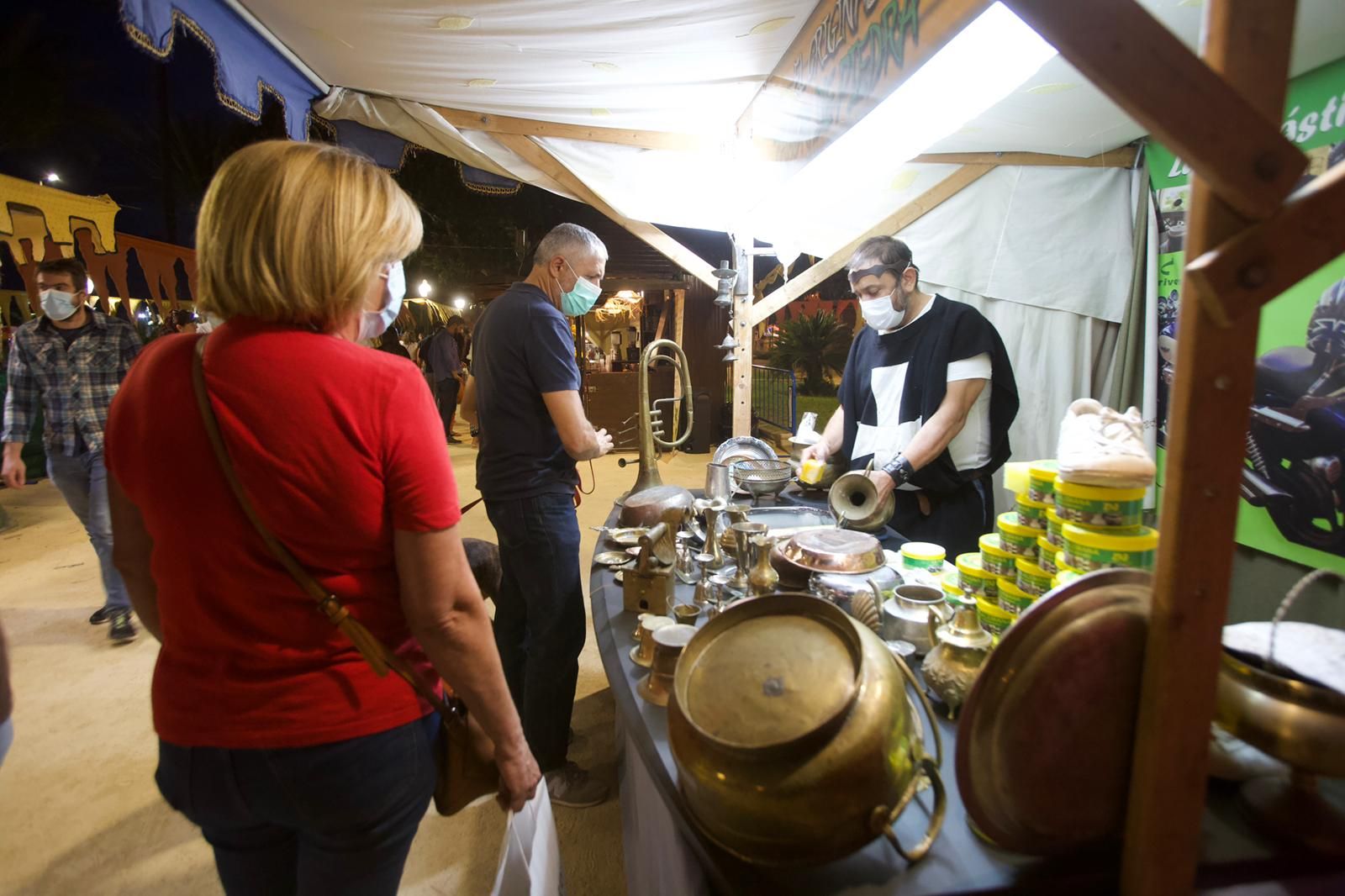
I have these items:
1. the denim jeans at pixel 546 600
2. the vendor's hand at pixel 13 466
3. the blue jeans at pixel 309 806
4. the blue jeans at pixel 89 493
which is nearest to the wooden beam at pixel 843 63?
the denim jeans at pixel 546 600

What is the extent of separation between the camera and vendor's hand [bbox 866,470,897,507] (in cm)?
238

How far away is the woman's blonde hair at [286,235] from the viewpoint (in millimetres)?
931

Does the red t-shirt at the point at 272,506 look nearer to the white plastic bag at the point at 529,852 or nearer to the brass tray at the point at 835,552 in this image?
the white plastic bag at the point at 529,852

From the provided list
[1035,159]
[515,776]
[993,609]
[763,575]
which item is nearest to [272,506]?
[515,776]

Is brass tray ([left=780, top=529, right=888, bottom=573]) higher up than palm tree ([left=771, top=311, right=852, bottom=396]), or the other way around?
palm tree ([left=771, top=311, right=852, bottom=396])

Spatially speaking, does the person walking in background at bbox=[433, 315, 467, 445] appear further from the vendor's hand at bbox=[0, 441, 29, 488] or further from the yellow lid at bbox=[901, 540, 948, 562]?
the yellow lid at bbox=[901, 540, 948, 562]

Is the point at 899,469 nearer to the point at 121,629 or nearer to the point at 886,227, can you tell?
the point at 886,227

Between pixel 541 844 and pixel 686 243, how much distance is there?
38.6 feet

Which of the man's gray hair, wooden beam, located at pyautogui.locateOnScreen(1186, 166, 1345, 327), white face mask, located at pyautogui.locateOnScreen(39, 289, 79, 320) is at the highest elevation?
the man's gray hair

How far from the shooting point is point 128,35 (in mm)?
2207

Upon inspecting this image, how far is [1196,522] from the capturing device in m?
0.82

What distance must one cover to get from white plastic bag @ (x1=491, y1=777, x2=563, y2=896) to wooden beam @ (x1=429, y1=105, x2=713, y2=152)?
3.86m

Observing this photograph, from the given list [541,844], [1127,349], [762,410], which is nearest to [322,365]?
[541,844]

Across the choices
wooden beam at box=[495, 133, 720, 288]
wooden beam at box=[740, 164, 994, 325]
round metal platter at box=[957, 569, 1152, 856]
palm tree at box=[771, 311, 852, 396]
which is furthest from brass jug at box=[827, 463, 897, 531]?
palm tree at box=[771, 311, 852, 396]
